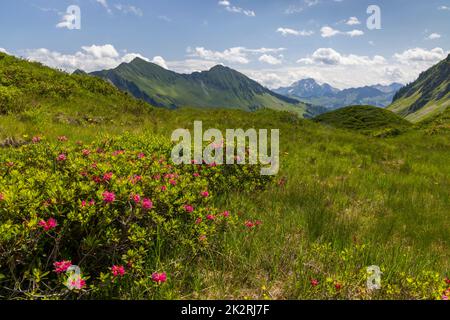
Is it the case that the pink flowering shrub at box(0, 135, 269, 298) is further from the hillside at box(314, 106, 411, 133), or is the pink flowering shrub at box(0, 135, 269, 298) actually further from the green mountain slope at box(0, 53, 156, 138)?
the hillside at box(314, 106, 411, 133)

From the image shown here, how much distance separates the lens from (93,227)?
336 cm

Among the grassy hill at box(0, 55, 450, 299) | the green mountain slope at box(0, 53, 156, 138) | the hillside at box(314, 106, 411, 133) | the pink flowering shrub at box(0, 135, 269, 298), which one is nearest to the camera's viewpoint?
the pink flowering shrub at box(0, 135, 269, 298)

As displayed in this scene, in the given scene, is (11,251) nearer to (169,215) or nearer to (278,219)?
(169,215)

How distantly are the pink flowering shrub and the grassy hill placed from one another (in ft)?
0.06

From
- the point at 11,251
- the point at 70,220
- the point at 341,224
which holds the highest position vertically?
the point at 70,220

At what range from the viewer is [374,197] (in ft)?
27.6

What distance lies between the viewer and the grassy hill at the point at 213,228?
125 inches

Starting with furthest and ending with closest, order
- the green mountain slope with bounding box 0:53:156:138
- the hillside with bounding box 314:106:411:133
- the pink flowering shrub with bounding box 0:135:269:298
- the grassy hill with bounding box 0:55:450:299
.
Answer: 1. the hillside with bounding box 314:106:411:133
2. the green mountain slope with bounding box 0:53:156:138
3. the grassy hill with bounding box 0:55:450:299
4. the pink flowering shrub with bounding box 0:135:269:298

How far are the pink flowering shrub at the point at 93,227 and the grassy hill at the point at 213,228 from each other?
18mm

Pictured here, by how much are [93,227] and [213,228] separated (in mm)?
1439

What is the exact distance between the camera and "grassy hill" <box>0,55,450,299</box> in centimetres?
319

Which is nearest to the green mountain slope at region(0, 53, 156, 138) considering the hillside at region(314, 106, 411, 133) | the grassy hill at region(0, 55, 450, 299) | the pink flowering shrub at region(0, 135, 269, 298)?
the grassy hill at region(0, 55, 450, 299)
